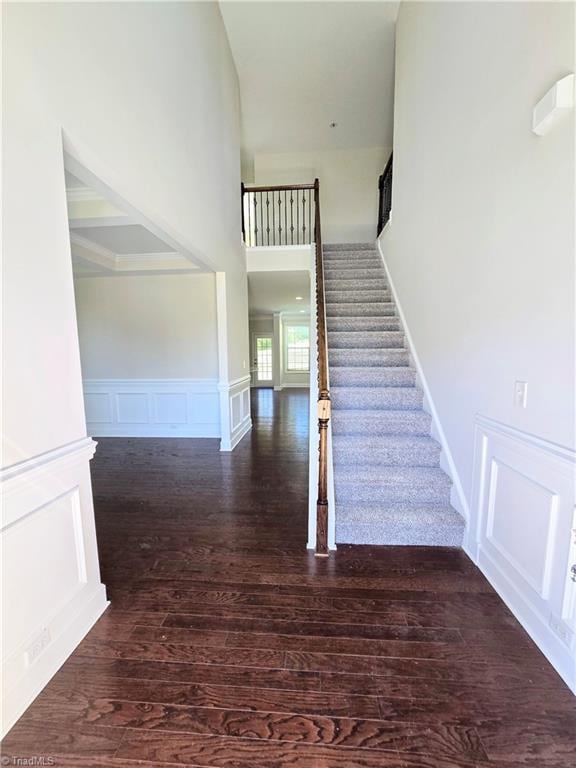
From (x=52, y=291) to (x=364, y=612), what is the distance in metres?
2.03

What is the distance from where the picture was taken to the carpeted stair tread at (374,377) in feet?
10.5

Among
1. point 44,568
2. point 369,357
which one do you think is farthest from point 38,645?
point 369,357

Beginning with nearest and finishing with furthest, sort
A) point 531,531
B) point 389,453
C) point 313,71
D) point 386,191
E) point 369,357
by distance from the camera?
point 531,531 < point 389,453 < point 369,357 < point 313,71 < point 386,191

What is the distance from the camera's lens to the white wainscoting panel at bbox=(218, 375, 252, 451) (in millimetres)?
4308

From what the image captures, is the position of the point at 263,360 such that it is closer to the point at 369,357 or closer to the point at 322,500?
the point at 369,357

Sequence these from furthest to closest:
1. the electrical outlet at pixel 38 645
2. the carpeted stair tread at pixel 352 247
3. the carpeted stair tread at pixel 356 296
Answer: the carpeted stair tread at pixel 352 247 < the carpeted stair tread at pixel 356 296 < the electrical outlet at pixel 38 645

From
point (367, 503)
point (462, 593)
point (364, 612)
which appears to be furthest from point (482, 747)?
point (367, 503)

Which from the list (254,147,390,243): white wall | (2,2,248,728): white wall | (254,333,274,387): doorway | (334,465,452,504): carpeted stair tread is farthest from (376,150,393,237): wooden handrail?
A: (254,333,274,387): doorway

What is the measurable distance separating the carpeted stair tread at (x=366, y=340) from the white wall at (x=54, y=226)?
2.10 metres

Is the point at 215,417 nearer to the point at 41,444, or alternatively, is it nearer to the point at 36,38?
the point at 41,444

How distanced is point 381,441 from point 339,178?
5931mm

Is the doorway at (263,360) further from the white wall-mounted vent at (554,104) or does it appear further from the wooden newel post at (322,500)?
the white wall-mounted vent at (554,104)

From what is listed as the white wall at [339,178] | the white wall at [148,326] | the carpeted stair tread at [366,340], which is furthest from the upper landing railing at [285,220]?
the carpeted stair tread at [366,340]

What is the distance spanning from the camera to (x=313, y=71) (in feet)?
15.6
